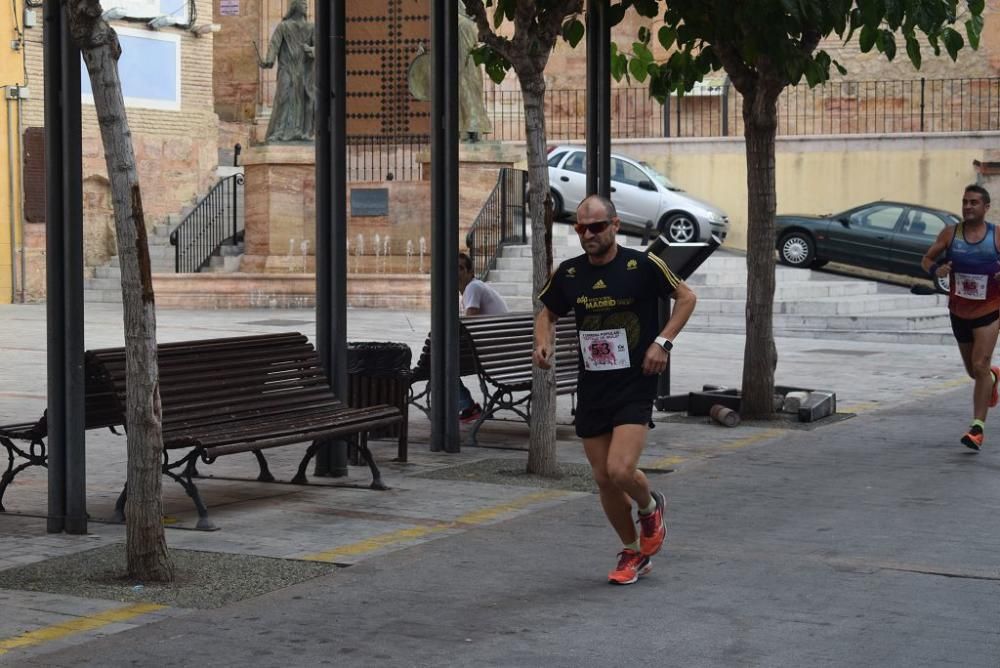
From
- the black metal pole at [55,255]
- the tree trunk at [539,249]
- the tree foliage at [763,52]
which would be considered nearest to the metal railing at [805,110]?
the tree foliage at [763,52]

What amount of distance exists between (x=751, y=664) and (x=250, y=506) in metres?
4.12

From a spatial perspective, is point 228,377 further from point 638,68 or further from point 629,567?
point 638,68

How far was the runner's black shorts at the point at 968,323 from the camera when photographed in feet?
40.3

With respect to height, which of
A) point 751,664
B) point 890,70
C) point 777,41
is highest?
point 890,70

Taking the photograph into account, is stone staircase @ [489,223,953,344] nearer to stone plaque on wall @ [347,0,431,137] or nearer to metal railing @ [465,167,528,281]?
metal railing @ [465,167,528,281]

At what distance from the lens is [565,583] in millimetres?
7605

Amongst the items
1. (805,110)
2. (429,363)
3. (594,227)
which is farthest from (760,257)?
(805,110)

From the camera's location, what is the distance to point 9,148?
30.4m

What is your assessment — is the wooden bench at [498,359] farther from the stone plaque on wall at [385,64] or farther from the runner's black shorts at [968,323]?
the stone plaque on wall at [385,64]

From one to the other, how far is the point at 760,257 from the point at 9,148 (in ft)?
63.8

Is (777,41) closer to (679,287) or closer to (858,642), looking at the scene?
(679,287)

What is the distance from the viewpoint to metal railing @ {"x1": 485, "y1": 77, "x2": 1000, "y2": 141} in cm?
3716

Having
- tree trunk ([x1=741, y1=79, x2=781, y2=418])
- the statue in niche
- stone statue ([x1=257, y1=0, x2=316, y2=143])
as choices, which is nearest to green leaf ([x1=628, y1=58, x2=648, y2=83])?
tree trunk ([x1=741, y1=79, x2=781, y2=418])

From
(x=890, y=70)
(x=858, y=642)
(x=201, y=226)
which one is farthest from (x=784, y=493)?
(x=890, y=70)
